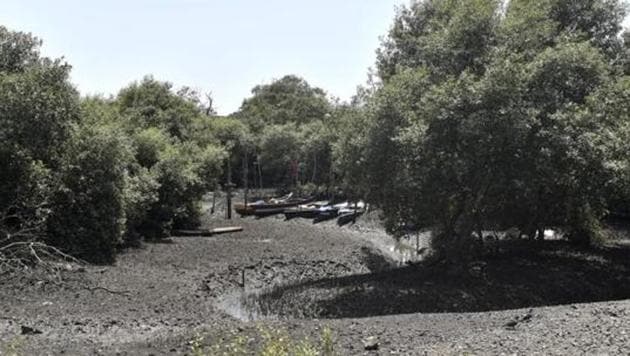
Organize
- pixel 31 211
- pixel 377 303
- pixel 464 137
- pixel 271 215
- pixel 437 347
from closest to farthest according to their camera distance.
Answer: pixel 437 347
pixel 377 303
pixel 464 137
pixel 31 211
pixel 271 215

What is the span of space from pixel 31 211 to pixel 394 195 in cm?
1101

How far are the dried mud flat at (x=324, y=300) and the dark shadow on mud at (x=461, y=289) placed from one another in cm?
4

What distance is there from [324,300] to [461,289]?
393 cm

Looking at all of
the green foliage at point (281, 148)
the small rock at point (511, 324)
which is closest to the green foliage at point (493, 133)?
the small rock at point (511, 324)

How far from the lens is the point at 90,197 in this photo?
Answer: 21.2m

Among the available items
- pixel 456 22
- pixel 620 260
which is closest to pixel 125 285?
pixel 456 22


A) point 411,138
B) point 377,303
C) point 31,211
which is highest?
point 411,138

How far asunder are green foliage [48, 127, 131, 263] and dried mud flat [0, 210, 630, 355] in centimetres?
142

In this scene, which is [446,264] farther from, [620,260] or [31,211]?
[31,211]

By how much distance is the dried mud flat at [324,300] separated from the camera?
10625 millimetres

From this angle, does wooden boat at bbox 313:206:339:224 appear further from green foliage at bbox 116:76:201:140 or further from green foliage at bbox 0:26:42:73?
green foliage at bbox 0:26:42:73

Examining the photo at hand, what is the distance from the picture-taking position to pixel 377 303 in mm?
16625

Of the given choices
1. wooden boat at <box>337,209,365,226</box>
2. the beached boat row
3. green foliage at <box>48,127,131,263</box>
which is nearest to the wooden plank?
wooden boat at <box>337,209,365,226</box>

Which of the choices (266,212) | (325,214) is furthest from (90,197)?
(266,212)
